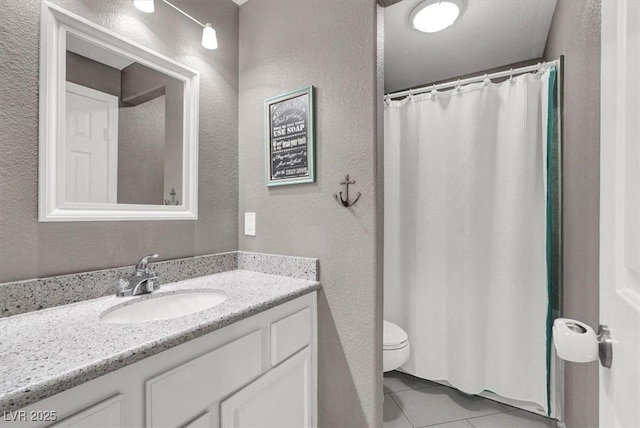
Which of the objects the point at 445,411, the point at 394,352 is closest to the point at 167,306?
the point at 394,352

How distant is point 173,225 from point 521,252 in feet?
6.26

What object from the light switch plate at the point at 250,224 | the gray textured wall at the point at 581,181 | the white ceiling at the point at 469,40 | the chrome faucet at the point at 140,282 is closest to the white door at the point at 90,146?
the chrome faucet at the point at 140,282

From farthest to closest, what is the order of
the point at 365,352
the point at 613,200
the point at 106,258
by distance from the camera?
the point at 365,352
the point at 106,258
the point at 613,200

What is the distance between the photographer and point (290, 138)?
1423mm

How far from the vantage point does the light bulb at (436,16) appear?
163cm

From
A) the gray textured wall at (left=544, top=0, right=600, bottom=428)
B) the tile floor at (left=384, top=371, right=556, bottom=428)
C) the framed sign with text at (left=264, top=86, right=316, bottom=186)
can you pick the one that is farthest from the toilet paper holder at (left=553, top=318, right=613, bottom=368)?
the tile floor at (left=384, top=371, right=556, bottom=428)

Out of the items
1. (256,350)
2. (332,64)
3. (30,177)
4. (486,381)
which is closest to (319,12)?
(332,64)

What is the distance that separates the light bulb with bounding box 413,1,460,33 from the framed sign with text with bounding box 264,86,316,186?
36.7 inches

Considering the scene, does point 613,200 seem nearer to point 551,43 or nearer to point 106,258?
point 106,258

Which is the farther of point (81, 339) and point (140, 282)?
point (140, 282)

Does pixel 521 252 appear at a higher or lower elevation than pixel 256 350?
higher

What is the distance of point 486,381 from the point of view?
69.8 inches

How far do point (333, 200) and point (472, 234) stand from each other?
1.04m

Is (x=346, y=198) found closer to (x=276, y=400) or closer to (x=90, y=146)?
(x=276, y=400)
